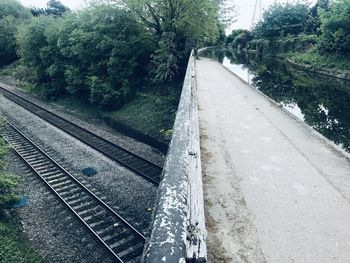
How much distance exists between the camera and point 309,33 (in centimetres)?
4106

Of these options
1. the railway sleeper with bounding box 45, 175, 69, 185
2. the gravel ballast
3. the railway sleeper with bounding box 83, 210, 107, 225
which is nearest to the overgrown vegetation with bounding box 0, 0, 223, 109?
the gravel ballast

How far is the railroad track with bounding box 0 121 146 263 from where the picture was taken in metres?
7.93

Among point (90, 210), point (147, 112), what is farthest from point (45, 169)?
point (147, 112)

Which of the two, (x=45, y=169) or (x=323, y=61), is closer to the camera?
(x=45, y=169)

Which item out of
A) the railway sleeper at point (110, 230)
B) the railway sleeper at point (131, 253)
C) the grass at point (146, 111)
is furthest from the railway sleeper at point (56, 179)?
the grass at point (146, 111)

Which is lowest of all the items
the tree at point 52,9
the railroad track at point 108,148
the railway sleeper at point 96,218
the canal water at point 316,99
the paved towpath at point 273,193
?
the railroad track at point 108,148

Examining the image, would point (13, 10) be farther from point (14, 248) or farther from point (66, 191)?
point (14, 248)

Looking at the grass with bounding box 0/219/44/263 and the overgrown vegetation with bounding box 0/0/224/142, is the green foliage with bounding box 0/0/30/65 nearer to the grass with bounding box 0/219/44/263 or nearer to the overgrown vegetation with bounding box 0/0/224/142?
the overgrown vegetation with bounding box 0/0/224/142

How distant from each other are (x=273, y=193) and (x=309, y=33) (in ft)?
140

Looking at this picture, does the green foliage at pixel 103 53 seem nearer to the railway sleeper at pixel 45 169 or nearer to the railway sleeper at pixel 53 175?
the railway sleeper at pixel 45 169

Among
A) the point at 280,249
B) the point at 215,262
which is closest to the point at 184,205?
the point at 215,262

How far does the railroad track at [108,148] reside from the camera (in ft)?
39.9

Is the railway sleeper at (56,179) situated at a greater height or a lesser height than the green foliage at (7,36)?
lesser

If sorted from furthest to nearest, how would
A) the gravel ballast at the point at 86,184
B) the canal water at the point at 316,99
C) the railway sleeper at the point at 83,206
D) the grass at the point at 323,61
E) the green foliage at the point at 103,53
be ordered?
1. the grass at the point at 323,61
2. the green foliage at the point at 103,53
3. the canal water at the point at 316,99
4. the railway sleeper at the point at 83,206
5. the gravel ballast at the point at 86,184
